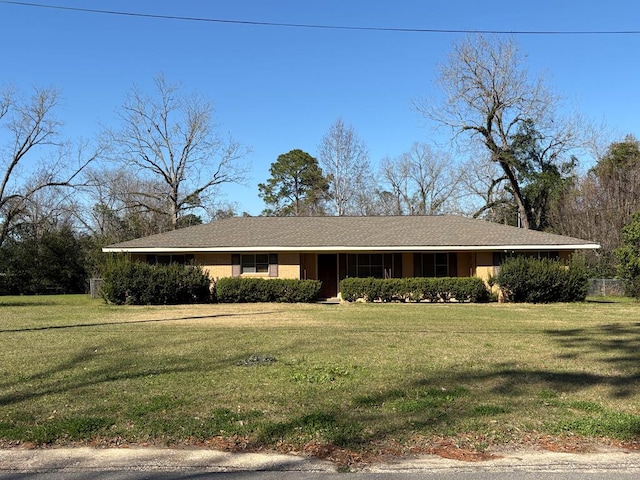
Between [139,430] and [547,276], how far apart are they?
64.5 feet

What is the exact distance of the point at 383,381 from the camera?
726 cm

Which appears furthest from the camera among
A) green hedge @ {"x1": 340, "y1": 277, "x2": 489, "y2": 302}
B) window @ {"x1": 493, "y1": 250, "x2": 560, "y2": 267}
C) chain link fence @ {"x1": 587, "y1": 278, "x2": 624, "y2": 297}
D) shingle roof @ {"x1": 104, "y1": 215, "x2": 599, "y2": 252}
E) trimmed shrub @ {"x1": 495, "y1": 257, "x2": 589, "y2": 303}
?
chain link fence @ {"x1": 587, "y1": 278, "x2": 624, "y2": 297}

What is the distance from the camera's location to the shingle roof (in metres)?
23.8

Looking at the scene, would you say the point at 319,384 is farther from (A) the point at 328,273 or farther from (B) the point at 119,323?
(A) the point at 328,273

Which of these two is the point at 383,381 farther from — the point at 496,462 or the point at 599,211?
the point at 599,211

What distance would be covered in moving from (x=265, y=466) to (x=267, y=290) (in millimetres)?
18778

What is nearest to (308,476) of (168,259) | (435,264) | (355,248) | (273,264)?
(355,248)

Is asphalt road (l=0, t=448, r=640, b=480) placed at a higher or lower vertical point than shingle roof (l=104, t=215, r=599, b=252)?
lower

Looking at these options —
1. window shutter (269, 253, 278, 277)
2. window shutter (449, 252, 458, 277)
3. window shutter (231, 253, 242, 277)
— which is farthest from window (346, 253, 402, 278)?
window shutter (231, 253, 242, 277)

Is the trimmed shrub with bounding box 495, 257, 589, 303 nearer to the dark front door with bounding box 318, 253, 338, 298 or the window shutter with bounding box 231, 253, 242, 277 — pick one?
the dark front door with bounding box 318, 253, 338, 298

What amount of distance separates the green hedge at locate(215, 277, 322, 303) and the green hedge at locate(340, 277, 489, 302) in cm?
157

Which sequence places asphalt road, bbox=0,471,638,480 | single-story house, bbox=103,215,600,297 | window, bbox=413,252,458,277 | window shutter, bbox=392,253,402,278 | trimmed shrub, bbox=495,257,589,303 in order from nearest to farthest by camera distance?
asphalt road, bbox=0,471,638,480 < trimmed shrub, bbox=495,257,589,303 < single-story house, bbox=103,215,600,297 < window, bbox=413,252,458,277 < window shutter, bbox=392,253,402,278

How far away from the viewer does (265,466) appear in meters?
4.55

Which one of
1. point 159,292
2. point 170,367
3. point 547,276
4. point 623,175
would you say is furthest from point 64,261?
point 623,175
